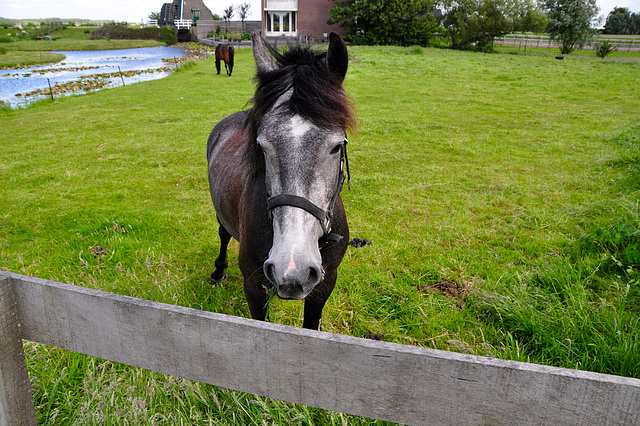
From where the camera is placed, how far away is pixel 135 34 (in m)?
73.6

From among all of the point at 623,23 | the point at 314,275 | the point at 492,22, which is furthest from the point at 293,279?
the point at 623,23

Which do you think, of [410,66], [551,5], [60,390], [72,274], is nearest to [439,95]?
[410,66]

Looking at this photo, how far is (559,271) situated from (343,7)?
44560 mm

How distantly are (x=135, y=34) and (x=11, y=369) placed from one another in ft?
283

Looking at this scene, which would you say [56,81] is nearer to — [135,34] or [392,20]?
[392,20]

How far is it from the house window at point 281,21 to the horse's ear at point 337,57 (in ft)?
162

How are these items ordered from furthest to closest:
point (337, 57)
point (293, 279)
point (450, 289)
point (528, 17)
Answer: point (528, 17)
point (450, 289)
point (337, 57)
point (293, 279)

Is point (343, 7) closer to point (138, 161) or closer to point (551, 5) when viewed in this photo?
point (551, 5)

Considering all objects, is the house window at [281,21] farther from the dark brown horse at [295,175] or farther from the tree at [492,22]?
the dark brown horse at [295,175]

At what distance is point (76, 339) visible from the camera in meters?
1.67

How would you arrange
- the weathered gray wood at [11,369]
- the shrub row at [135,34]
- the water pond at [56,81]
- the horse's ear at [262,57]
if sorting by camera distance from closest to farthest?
1. the weathered gray wood at [11,369]
2. the horse's ear at [262,57]
3. the water pond at [56,81]
4. the shrub row at [135,34]

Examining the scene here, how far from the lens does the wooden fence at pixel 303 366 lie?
1.19 metres

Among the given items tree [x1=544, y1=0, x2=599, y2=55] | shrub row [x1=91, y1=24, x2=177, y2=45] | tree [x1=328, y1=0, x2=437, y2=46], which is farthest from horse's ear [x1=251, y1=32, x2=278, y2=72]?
shrub row [x1=91, y1=24, x2=177, y2=45]

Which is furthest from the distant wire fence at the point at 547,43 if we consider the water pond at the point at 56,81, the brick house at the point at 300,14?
the water pond at the point at 56,81
